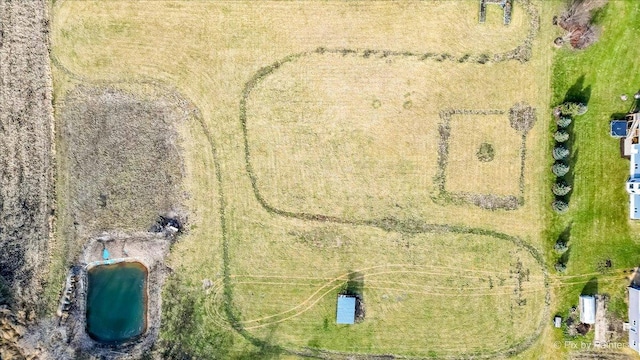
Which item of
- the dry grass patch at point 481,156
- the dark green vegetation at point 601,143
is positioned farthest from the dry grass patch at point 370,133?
the dark green vegetation at point 601,143

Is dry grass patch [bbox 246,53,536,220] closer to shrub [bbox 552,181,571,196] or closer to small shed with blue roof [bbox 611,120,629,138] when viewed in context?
shrub [bbox 552,181,571,196]

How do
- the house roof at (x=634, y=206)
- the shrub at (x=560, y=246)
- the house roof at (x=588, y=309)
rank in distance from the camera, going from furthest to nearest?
1. the shrub at (x=560, y=246)
2. the house roof at (x=588, y=309)
3. the house roof at (x=634, y=206)

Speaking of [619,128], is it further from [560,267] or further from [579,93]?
[560,267]

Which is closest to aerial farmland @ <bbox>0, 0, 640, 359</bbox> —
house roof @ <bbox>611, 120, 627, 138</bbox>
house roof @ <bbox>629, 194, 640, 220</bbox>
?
house roof @ <bbox>629, 194, 640, 220</bbox>

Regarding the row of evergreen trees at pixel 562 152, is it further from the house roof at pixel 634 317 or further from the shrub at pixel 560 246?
the house roof at pixel 634 317

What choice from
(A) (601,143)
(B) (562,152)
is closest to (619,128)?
(A) (601,143)
